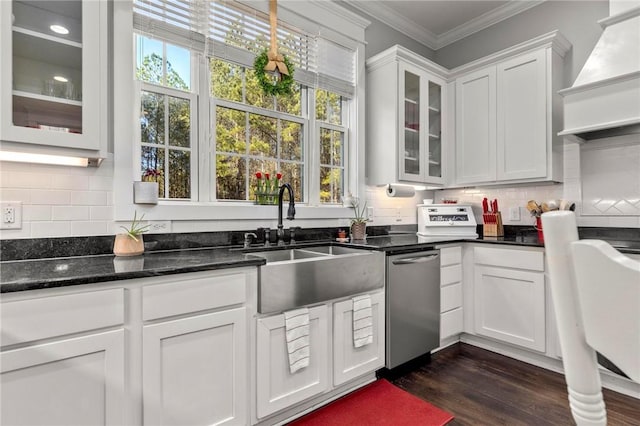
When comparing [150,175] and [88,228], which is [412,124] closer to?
[150,175]

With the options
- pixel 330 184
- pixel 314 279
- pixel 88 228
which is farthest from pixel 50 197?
pixel 330 184

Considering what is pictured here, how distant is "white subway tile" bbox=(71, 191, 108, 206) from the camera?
1806mm

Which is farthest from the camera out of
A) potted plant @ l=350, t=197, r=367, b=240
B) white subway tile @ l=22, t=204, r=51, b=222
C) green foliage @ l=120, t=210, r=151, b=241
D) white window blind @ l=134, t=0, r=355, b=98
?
potted plant @ l=350, t=197, r=367, b=240

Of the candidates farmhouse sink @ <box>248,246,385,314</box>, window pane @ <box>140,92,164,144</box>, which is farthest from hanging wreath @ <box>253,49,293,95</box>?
farmhouse sink @ <box>248,246,385,314</box>

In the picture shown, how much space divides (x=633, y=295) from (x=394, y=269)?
1894 millimetres

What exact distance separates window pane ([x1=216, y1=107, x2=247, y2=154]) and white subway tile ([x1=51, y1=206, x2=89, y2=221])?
928 millimetres

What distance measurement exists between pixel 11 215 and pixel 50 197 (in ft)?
0.57

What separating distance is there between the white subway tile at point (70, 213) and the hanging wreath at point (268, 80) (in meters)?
1.40

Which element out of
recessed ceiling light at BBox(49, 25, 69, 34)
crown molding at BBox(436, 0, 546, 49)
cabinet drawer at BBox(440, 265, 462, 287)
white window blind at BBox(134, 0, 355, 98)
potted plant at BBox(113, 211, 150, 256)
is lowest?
cabinet drawer at BBox(440, 265, 462, 287)

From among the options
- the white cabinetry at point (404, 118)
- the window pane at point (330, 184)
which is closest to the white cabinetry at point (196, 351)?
the window pane at point (330, 184)

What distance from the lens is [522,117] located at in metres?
2.92

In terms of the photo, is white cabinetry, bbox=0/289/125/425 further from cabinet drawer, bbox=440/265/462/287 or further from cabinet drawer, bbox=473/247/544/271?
cabinet drawer, bbox=473/247/544/271

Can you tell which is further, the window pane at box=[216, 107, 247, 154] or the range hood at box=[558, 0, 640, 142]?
the window pane at box=[216, 107, 247, 154]

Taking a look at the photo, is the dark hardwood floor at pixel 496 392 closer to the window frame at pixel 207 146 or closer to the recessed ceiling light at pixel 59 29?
the window frame at pixel 207 146
